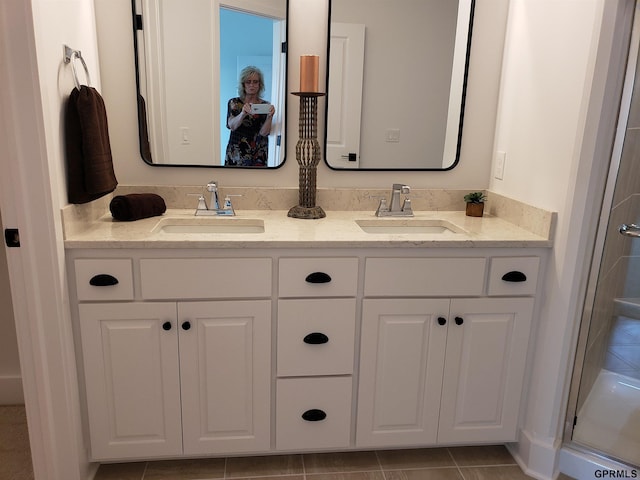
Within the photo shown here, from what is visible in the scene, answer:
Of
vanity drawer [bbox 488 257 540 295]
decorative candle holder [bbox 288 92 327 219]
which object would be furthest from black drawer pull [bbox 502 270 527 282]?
decorative candle holder [bbox 288 92 327 219]

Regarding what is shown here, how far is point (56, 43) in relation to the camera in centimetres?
150

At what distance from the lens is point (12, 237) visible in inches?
56.2

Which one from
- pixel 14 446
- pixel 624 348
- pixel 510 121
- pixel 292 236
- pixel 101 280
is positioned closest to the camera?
pixel 101 280

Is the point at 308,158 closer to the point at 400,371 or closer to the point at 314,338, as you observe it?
the point at 314,338

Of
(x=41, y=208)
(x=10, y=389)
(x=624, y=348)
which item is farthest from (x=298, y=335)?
(x=624, y=348)

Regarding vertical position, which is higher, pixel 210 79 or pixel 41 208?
pixel 210 79

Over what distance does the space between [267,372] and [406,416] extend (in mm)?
558

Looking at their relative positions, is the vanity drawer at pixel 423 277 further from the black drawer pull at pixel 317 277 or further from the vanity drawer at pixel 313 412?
the vanity drawer at pixel 313 412

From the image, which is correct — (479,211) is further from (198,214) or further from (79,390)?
(79,390)

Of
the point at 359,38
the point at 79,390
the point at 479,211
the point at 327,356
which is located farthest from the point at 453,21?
the point at 79,390

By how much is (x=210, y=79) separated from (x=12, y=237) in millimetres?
966

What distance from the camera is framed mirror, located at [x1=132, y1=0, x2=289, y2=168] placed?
76.3 inches

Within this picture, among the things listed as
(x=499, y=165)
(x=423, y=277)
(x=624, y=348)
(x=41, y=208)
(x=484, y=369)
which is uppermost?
(x=499, y=165)

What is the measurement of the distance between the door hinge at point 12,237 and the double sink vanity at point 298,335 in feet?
0.48
